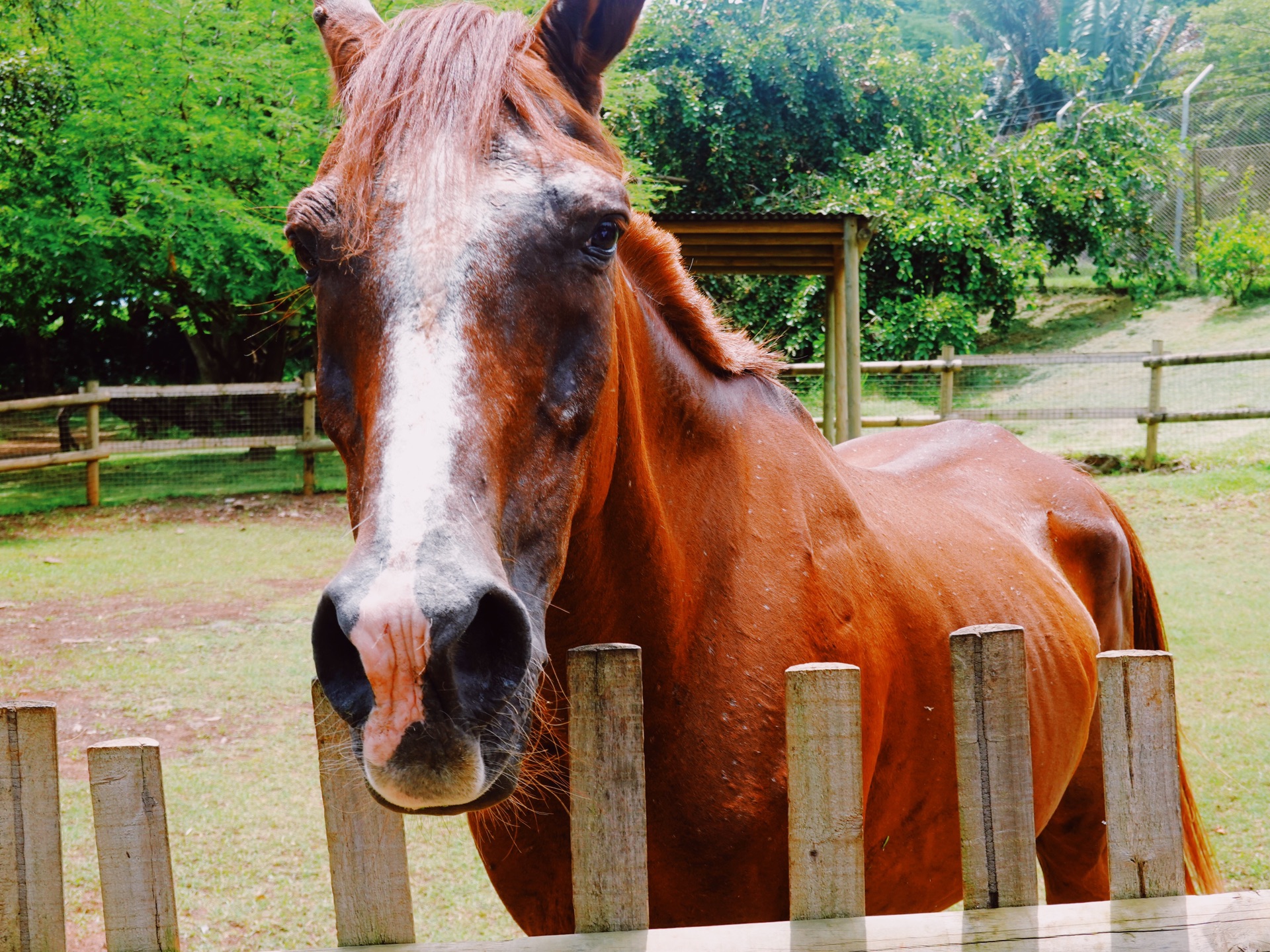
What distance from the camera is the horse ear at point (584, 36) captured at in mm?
1535

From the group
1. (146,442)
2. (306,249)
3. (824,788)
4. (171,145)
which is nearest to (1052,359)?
(171,145)

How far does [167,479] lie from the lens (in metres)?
14.1

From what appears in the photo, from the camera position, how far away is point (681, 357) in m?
1.84

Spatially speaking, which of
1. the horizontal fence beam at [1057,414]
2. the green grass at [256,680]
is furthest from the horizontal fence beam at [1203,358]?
the green grass at [256,680]

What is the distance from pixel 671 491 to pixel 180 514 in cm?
1133

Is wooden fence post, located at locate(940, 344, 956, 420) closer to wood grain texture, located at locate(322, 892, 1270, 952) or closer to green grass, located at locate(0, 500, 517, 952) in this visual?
green grass, located at locate(0, 500, 517, 952)

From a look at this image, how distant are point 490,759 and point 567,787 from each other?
50cm

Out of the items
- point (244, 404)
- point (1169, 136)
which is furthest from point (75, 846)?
point (1169, 136)

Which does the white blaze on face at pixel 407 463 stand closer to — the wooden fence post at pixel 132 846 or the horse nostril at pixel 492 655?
the horse nostril at pixel 492 655

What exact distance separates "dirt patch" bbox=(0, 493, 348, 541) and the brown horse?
9.11 m

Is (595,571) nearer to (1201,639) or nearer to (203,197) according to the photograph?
(1201,639)

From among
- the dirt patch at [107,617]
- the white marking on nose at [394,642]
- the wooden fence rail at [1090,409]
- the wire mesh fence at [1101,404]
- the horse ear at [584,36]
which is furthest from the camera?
the wire mesh fence at [1101,404]

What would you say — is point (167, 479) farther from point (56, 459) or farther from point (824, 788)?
point (824, 788)

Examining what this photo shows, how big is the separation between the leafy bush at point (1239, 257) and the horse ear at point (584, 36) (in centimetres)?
2000
